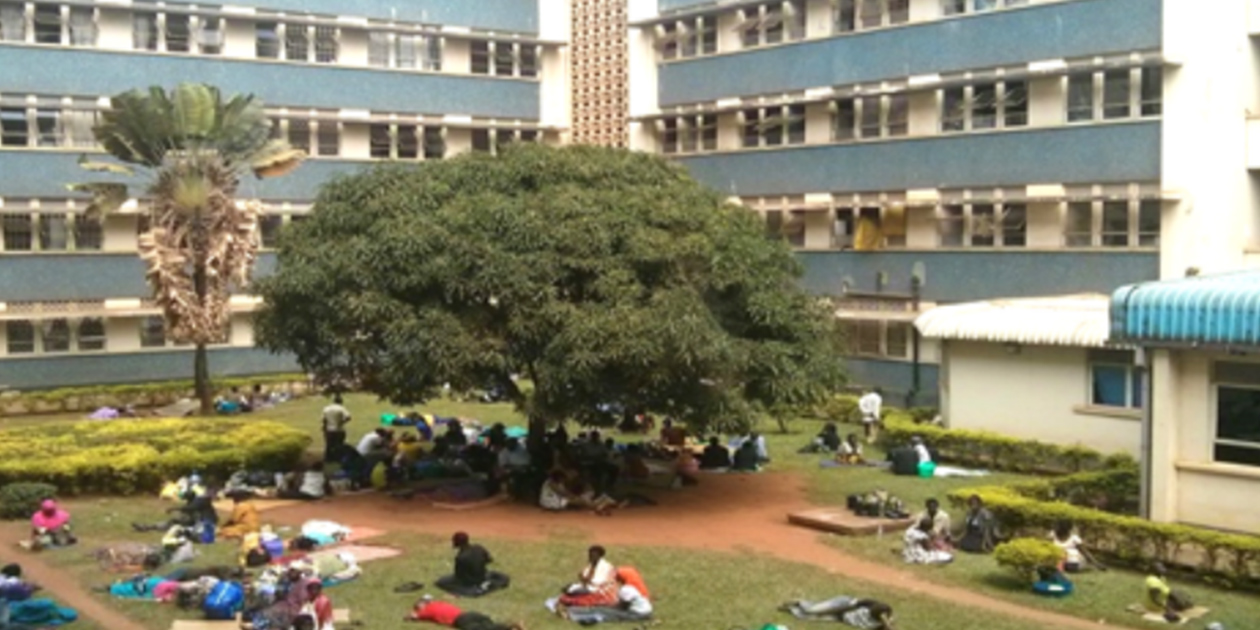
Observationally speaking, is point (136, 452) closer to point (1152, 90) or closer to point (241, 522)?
point (241, 522)

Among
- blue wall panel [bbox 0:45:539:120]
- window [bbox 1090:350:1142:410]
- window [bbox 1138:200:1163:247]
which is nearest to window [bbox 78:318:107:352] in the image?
blue wall panel [bbox 0:45:539:120]

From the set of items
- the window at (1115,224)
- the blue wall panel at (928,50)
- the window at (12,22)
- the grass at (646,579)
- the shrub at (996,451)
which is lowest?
the grass at (646,579)

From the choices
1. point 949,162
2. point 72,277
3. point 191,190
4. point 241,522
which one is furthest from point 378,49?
point 241,522

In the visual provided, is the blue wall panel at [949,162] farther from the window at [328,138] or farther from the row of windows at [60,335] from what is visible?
the row of windows at [60,335]

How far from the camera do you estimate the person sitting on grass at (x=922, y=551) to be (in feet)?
59.1

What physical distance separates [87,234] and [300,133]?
22.3 ft

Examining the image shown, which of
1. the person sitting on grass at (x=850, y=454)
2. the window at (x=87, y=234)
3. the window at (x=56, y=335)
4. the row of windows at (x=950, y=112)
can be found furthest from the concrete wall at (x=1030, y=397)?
the window at (x=56, y=335)

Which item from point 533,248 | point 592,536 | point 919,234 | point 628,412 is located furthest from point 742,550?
point 919,234

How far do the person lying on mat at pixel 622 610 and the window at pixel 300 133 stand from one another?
28.7 meters

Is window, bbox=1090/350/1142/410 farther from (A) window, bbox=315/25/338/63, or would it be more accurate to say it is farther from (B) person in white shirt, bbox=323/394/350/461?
(A) window, bbox=315/25/338/63

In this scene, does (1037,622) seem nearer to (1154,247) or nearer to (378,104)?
(1154,247)

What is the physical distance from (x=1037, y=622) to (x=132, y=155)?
2476 centimetres

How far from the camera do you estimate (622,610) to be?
50.3ft

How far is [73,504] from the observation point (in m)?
22.6
